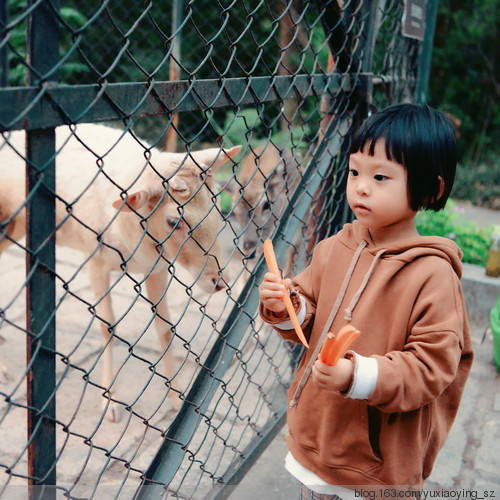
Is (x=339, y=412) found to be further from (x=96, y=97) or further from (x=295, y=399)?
(x=96, y=97)

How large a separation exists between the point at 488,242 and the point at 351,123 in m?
3.13

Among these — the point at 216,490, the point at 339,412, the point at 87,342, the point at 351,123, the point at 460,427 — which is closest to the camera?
the point at 339,412

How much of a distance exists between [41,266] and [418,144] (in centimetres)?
111

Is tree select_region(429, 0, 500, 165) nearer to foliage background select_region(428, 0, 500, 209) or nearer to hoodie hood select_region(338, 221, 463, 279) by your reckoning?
foliage background select_region(428, 0, 500, 209)

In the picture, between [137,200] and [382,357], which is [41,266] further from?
[137,200]

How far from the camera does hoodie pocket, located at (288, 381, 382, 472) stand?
5.86ft

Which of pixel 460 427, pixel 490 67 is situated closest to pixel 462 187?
pixel 490 67

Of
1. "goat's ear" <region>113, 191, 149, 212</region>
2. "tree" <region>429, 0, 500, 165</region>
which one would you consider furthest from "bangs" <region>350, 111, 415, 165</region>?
"tree" <region>429, 0, 500, 165</region>

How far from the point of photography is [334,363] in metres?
1.52

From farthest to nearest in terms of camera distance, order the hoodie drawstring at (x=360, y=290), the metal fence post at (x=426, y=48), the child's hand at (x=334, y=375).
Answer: the metal fence post at (x=426, y=48) → the hoodie drawstring at (x=360, y=290) → the child's hand at (x=334, y=375)

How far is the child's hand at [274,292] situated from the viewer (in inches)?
67.0

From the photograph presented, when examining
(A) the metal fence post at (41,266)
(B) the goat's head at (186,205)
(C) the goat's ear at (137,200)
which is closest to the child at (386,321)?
(A) the metal fence post at (41,266)

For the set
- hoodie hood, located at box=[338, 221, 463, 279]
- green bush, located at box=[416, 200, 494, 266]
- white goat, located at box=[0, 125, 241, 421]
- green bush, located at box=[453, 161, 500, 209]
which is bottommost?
green bush, located at box=[453, 161, 500, 209]

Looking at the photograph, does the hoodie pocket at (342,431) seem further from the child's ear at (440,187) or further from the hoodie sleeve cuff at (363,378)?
the child's ear at (440,187)
